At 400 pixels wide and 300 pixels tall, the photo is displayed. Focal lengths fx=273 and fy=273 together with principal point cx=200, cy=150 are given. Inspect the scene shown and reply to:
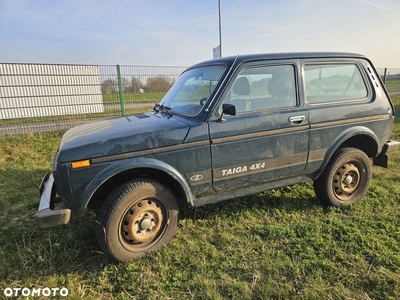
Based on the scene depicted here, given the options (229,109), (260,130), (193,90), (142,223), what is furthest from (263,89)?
(142,223)

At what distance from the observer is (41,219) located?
7.99 ft

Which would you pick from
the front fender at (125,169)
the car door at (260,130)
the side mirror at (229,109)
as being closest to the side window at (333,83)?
→ the car door at (260,130)

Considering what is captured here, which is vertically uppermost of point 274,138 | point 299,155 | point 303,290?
point 274,138

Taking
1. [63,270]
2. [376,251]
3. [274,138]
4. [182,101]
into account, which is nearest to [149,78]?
[182,101]

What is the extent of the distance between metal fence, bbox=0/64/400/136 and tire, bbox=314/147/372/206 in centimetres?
443

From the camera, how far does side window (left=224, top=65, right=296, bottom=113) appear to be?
3.04 m

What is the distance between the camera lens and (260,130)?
3.06 metres

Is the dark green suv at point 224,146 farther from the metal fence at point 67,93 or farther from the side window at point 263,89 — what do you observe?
the metal fence at point 67,93

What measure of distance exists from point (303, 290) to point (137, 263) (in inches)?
60.8

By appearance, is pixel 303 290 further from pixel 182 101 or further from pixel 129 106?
pixel 129 106

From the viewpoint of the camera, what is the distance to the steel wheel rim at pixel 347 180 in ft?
12.1

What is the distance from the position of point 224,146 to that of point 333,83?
5.93ft

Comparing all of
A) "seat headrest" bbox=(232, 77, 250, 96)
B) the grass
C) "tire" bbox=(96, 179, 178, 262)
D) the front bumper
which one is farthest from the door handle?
the front bumper

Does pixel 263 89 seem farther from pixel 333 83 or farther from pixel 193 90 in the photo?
pixel 333 83
